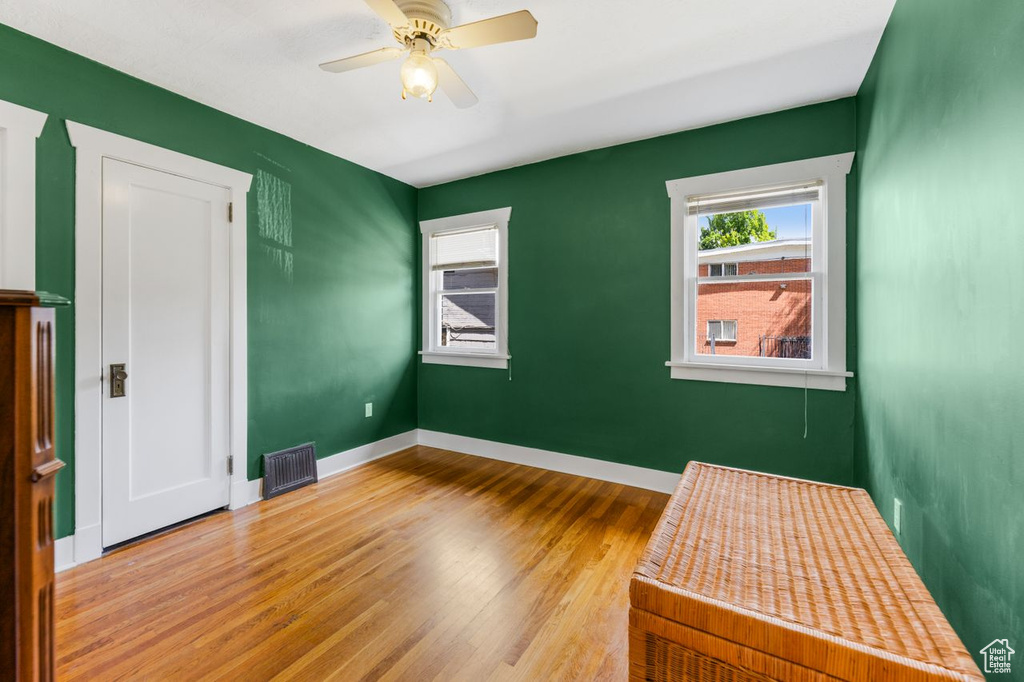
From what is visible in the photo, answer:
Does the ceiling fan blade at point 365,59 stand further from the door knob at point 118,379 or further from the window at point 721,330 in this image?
the window at point 721,330

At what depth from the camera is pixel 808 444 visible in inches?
114

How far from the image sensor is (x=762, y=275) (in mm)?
3049

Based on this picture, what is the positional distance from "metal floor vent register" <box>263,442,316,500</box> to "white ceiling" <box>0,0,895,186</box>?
2.45 meters

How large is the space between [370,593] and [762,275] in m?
3.09

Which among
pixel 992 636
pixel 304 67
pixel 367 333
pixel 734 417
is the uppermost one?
pixel 304 67

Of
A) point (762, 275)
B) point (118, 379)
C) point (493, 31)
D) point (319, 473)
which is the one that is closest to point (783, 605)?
point (493, 31)

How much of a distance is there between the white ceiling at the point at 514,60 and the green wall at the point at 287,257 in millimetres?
175

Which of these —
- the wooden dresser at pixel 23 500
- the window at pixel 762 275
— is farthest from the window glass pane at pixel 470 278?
the wooden dresser at pixel 23 500

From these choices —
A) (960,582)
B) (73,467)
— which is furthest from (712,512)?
(73,467)

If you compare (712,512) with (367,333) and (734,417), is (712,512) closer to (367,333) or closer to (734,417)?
(734,417)

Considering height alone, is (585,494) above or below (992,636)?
below

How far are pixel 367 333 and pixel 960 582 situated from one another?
3.96 metres

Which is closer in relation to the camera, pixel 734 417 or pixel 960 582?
pixel 960 582

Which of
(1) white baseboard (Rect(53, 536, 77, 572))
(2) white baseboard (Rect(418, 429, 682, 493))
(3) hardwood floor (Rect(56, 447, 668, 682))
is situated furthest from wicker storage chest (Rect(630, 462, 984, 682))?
(1) white baseboard (Rect(53, 536, 77, 572))
